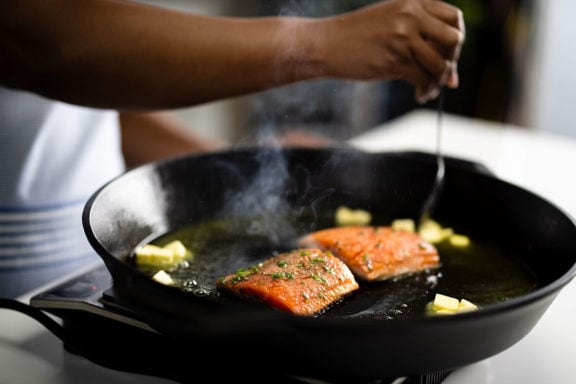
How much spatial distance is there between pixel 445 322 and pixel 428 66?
0.67 metres

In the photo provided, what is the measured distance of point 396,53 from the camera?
1431mm

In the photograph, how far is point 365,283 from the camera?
1.43 metres

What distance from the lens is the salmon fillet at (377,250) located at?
145cm

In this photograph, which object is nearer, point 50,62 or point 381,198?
point 50,62

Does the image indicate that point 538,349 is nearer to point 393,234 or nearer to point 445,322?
point 393,234

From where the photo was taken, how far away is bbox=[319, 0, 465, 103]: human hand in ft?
4.56

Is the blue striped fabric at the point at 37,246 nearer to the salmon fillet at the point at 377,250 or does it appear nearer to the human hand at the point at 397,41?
the salmon fillet at the point at 377,250

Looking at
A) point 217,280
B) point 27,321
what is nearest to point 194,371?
point 217,280

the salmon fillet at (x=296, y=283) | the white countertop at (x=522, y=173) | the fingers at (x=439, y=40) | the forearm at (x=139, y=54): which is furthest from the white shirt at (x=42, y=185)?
the white countertop at (x=522, y=173)

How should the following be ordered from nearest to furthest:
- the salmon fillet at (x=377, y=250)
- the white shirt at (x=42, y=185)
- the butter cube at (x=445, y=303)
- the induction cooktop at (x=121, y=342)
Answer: the induction cooktop at (x=121, y=342)
the butter cube at (x=445, y=303)
the salmon fillet at (x=377, y=250)
the white shirt at (x=42, y=185)

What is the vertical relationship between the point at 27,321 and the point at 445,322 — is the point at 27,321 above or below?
below

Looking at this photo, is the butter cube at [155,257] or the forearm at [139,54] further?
the butter cube at [155,257]

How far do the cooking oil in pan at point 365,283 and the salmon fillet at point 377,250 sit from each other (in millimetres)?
22

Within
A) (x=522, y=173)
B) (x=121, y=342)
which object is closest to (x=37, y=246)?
(x=121, y=342)
